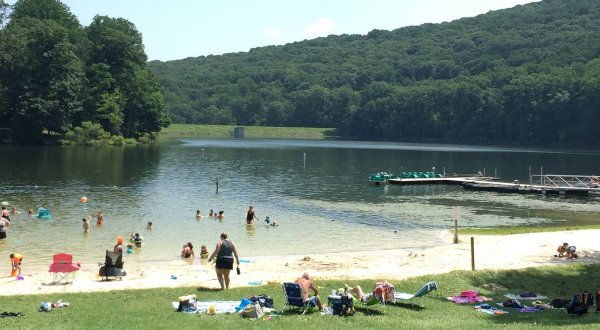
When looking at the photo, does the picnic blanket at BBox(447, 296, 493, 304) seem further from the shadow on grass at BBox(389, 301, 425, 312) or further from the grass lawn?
the shadow on grass at BBox(389, 301, 425, 312)

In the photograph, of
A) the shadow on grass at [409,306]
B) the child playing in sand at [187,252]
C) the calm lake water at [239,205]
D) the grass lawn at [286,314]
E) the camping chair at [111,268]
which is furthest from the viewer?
the calm lake water at [239,205]

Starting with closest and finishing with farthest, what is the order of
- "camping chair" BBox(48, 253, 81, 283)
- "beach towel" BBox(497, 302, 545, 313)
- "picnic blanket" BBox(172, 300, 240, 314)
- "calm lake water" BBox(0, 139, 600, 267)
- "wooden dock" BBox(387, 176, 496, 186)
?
"picnic blanket" BBox(172, 300, 240, 314) < "beach towel" BBox(497, 302, 545, 313) < "camping chair" BBox(48, 253, 81, 283) < "calm lake water" BBox(0, 139, 600, 267) < "wooden dock" BBox(387, 176, 496, 186)

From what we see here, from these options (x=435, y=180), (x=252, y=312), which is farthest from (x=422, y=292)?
(x=435, y=180)

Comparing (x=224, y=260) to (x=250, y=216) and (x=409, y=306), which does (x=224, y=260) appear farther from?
(x=250, y=216)

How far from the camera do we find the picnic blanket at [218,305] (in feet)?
61.4

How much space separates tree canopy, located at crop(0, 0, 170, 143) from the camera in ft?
400

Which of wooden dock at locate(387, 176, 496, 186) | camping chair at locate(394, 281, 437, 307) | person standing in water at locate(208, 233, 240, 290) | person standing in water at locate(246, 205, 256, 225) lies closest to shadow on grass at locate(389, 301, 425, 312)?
camping chair at locate(394, 281, 437, 307)

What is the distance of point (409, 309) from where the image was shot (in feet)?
63.0

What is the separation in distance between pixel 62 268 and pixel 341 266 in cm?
1160

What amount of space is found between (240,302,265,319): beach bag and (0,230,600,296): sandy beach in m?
5.12

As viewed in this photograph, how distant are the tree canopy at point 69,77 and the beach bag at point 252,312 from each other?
112 m

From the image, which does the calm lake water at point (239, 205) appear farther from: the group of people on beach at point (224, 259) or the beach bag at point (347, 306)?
the beach bag at point (347, 306)

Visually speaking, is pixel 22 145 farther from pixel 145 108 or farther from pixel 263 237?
pixel 263 237

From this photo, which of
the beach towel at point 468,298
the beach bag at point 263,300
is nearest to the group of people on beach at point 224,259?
the beach bag at point 263,300
